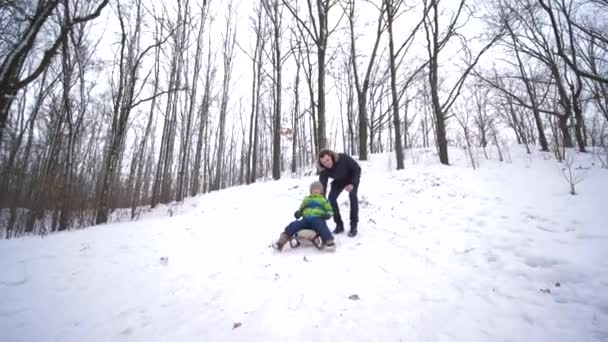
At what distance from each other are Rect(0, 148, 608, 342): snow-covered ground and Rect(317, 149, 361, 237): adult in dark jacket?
432mm

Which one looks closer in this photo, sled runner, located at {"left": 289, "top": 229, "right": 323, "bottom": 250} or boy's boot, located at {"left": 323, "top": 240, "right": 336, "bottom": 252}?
boy's boot, located at {"left": 323, "top": 240, "right": 336, "bottom": 252}

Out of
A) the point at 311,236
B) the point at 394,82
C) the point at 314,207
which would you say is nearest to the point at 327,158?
the point at 314,207

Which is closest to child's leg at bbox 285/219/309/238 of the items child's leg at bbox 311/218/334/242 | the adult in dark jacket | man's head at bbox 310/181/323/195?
child's leg at bbox 311/218/334/242

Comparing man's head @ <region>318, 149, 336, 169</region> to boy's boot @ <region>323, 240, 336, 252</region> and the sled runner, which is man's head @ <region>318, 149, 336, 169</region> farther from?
boy's boot @ <region>323, 240, 336, 252</region>

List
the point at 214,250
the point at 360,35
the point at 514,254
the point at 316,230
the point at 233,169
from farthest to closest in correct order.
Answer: the point at 233,169
the point at 360,35
the point at 214,250
the point at 316,230
the point at 514,254

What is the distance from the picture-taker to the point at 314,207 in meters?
3.58

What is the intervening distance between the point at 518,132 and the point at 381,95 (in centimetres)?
992

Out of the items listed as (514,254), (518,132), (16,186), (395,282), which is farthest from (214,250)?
(518,132)

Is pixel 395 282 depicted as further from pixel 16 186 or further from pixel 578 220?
pixel 16 186

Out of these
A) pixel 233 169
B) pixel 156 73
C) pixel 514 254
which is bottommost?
pixel 514 254

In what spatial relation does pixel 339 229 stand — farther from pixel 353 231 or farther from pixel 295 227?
pixel 295 227

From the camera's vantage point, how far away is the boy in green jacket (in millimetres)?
3316

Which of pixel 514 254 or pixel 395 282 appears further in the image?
pixel 514 254

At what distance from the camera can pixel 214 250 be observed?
3684mm
